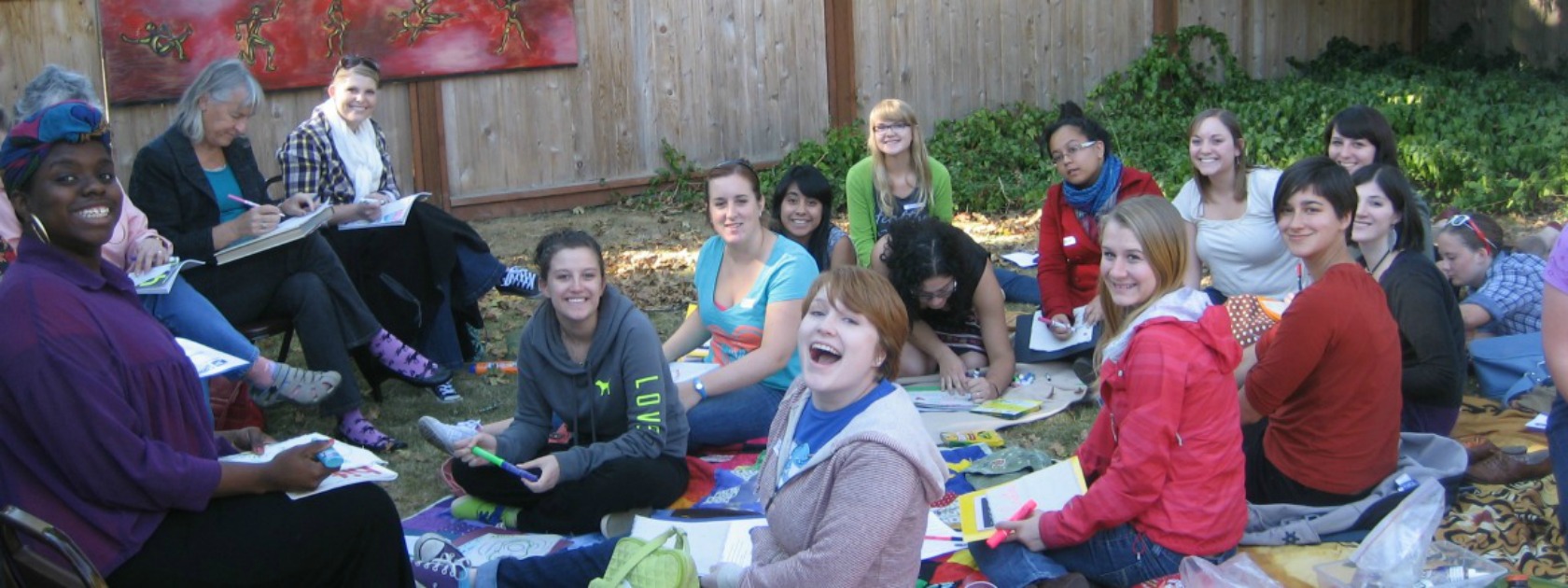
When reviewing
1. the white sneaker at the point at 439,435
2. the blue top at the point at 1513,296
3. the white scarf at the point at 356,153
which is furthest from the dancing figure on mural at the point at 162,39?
the blue top at the point at 1513,296

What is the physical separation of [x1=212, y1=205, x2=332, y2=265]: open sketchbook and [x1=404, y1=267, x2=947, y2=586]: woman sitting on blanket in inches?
119

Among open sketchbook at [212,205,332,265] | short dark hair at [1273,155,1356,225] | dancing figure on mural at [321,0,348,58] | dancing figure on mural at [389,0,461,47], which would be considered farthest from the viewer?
dancing figure on mural at [389,0,461,47]

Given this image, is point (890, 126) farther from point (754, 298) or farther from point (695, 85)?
point (695, 85)

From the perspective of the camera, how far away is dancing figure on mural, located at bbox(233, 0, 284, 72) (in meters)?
Answer: 9.44

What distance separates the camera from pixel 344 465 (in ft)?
12.3

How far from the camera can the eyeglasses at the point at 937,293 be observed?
5863 mm

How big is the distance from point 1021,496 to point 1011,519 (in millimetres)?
209

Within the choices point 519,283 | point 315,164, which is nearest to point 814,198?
point 519,283

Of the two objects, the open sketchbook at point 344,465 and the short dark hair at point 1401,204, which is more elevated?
the short dark hair at point 1401,204

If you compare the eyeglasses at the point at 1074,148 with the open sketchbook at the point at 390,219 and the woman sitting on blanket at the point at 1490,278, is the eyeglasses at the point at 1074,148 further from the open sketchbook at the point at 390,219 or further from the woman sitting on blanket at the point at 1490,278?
the open sketchbook at the point at 390,219

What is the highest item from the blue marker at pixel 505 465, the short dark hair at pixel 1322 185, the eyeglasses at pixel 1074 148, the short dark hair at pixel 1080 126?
the short dark hair at pixel 1080 126

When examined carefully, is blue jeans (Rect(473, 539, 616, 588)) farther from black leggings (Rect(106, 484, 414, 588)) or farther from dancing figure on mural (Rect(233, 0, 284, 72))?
dancing figure on mural (Rect(233, 0, 284, 72))

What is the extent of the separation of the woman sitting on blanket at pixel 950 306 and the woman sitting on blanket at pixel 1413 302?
5.06 ft

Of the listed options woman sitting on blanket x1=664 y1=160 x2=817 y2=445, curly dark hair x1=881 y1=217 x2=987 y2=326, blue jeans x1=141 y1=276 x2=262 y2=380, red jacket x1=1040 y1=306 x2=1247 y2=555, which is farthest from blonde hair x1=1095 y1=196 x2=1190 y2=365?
blue jeans x1=141 y1=276 x2=262 y2=380
